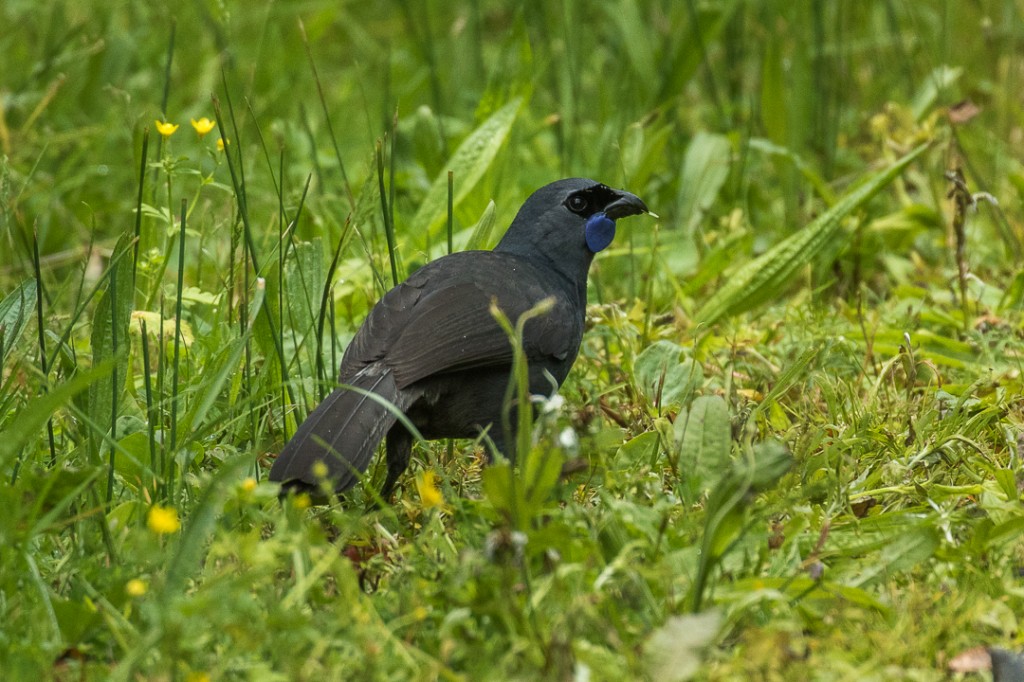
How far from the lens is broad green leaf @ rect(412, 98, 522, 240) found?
4516mm

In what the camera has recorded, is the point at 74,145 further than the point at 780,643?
Yes

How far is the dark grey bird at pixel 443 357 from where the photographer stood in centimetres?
288

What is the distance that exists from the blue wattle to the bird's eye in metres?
0.04

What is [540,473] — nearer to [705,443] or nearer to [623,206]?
[705,443]

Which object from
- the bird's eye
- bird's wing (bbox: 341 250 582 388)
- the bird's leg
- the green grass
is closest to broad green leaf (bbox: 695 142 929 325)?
the green grass

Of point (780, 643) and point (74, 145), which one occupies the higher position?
point (74, 145)

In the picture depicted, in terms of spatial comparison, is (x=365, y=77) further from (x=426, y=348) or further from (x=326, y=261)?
(x=426, y=348)

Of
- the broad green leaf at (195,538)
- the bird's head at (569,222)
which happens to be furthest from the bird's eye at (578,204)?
the broad green leaf at (195,538)

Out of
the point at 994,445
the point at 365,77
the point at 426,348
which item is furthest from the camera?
the point at 365,77

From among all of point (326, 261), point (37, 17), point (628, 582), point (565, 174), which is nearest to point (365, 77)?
point (37, 17)

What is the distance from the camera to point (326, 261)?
4309 millimetres

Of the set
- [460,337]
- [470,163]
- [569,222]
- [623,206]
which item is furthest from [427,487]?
[470,163]

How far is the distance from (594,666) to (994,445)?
5.41 feet

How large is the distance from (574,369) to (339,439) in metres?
1.30
